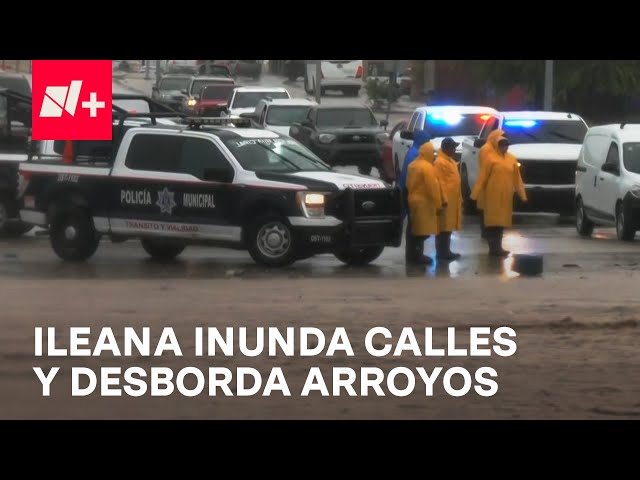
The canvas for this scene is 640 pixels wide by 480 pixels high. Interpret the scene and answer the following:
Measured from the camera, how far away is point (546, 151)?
2642 centimetres

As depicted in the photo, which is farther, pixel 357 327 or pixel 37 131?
pixel 37 131

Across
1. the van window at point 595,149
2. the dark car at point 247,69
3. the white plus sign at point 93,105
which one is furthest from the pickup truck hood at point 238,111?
the dark car at point 247,69

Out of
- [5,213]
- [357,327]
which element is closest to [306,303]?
[357,327]

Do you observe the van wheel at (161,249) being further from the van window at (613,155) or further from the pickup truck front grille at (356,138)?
the pickup truck front grille at (356,138)

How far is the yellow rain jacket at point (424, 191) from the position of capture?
1994 cm

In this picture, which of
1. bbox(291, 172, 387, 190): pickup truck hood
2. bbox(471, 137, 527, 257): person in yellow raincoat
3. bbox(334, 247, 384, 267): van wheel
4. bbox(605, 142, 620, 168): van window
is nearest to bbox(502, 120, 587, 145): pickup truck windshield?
bbox(605, 142, 620, 168): van window

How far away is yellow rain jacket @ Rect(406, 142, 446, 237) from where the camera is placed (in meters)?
19.9

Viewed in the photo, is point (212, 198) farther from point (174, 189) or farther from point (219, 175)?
point (174, 189)

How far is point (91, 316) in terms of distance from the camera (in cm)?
1577
